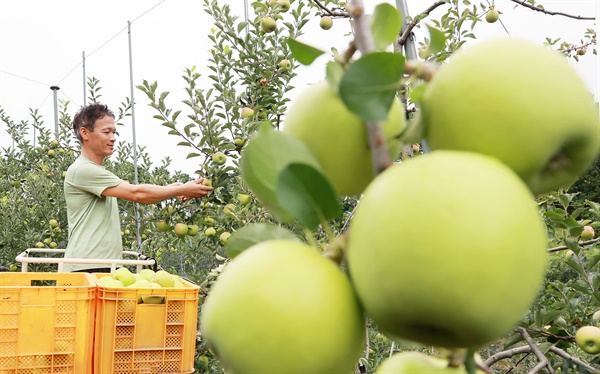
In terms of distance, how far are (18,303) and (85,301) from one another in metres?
0.21

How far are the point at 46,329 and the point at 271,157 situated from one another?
1767 mm

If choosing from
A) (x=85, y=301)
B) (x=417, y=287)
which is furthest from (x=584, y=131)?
(x=85, y=301)

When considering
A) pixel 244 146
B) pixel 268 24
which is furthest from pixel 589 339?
pixel 268 24

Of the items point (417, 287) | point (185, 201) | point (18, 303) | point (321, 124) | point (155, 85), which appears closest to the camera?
point (417, 287)

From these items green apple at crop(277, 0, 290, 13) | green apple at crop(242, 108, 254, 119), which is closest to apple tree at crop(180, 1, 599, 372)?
green apple at crop(242, 108, 254, 119)

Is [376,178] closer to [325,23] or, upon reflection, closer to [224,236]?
[224,236]

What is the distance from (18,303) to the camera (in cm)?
179

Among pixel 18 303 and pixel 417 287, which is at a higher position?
pixel 417 287

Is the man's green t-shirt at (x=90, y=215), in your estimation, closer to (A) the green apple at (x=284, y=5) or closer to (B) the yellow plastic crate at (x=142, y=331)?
(B) the yellow plastic crate at (x=142, y=331)

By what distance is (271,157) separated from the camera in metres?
0.35

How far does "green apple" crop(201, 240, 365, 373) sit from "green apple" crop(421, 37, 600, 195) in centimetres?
11

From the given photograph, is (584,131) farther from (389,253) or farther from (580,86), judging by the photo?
(389,253)

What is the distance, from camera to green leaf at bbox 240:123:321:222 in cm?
35

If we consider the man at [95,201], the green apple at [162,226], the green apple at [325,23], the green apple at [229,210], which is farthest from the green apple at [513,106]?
the green apple at [325,23]
